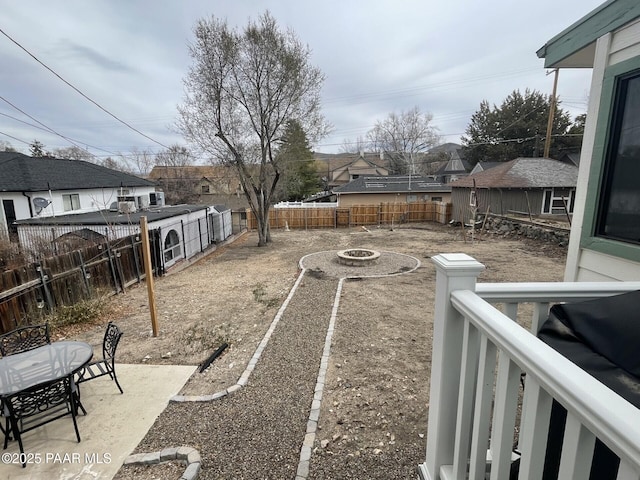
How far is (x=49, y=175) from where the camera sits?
16.4 m

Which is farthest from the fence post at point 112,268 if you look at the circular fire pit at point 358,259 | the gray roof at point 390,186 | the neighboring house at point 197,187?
the neighboring house at point 197,187

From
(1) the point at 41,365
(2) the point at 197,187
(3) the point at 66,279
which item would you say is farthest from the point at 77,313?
(2) the point at 197,187

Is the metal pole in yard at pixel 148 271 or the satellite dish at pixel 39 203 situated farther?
the satellite dish at pixel 39 203

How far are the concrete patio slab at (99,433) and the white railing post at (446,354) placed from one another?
300 cm

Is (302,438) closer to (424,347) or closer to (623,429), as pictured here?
(424,347)

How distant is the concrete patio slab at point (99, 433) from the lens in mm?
2895

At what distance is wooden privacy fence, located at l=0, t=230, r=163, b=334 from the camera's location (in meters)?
5.75

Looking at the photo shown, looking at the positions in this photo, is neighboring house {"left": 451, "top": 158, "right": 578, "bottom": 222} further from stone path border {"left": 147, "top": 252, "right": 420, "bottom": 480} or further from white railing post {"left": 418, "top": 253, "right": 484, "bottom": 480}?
white railing post {"left": 418, "top": 253, "right": 484, "bottom": 480}

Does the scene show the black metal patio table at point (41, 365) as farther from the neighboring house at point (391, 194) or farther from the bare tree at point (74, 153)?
the bare tree at point (74, 153)

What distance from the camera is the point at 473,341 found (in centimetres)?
132

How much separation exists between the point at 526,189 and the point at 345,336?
16.6 meters

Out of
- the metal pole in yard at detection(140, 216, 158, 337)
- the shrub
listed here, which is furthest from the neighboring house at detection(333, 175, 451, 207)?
the metal pole in yard at detection(140, 216, 158, 337)

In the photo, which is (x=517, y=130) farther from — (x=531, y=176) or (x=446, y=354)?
(x=446, y=354)

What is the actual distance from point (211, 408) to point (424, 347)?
3304 millimetres
